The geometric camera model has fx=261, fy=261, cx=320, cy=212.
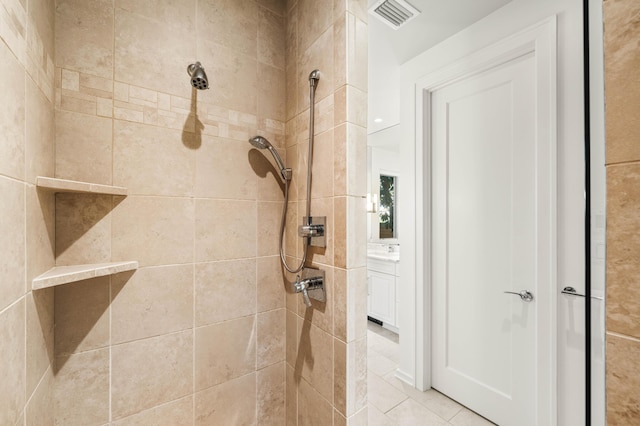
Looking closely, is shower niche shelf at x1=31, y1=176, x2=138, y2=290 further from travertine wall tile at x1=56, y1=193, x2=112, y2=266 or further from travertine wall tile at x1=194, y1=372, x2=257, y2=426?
travertine wall tile at x1=194, y1=372, x2=257, y2=426

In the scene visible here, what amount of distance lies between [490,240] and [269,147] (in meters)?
1.51

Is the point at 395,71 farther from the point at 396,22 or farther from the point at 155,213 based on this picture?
the point at 155,213

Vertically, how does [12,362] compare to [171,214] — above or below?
below

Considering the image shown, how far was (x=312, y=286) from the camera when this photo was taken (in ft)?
3.79

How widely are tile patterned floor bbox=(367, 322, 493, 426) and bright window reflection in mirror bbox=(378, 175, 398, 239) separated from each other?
6.47 ft

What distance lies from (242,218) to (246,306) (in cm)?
43

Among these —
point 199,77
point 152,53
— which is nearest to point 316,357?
point 199,77

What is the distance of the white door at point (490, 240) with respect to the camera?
1515mm

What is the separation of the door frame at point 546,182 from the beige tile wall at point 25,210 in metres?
2.02

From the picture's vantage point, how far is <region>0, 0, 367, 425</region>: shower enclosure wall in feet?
2.76

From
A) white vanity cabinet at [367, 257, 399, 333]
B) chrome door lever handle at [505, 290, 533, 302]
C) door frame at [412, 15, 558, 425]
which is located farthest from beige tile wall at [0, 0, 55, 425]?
white vanity cabinet at [367, 257, 399, 333]

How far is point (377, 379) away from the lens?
86.4 inches

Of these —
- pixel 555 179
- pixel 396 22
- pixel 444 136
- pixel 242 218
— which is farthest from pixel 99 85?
pixel 555 179

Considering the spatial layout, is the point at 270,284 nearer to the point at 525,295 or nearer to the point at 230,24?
the point at 230,24
